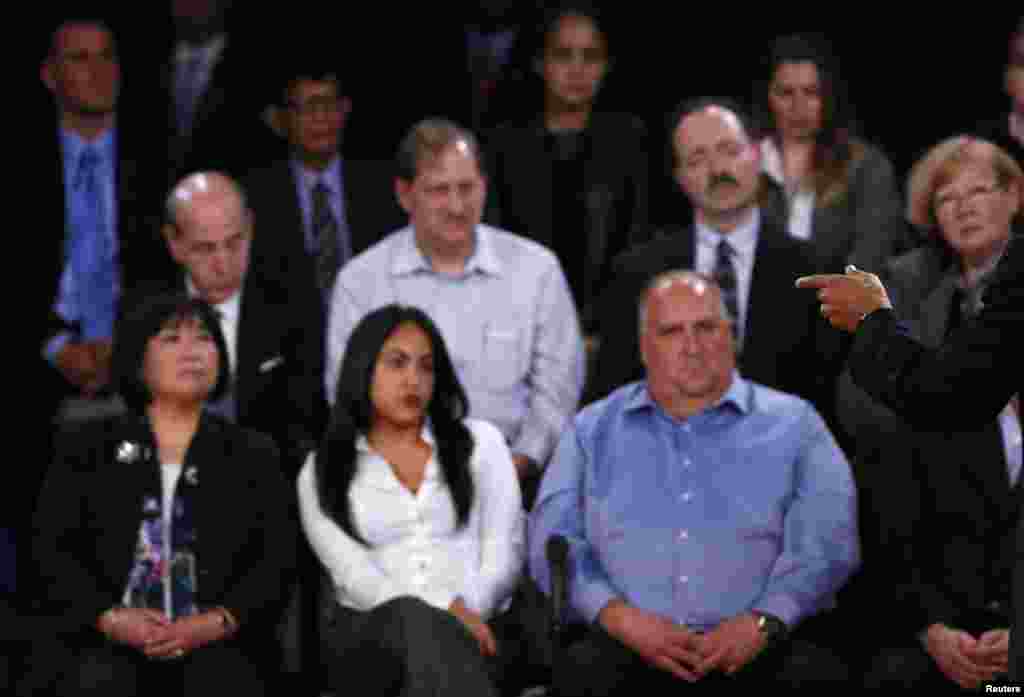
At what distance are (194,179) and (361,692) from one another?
1771mm

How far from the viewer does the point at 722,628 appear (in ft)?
13.7

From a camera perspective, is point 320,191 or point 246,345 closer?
point 246,345

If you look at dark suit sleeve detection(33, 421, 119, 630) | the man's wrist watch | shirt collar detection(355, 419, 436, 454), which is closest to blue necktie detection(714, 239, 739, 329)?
shirt collar detection(355, 419, 436, 454)

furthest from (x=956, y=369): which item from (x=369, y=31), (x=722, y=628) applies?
(x=369, y=31)

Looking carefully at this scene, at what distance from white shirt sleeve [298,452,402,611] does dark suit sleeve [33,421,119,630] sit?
44 centimetres

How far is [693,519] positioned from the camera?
14.1 ft

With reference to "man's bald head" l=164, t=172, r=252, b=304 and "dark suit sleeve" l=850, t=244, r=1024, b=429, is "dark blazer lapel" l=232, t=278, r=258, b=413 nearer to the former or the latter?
"man's bald head" l=164, t=172, r=252, b=304

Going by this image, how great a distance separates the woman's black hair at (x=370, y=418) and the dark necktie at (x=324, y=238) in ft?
3.38

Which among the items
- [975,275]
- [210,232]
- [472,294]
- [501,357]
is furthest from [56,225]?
[975,275]

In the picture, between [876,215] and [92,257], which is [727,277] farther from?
[92,257]

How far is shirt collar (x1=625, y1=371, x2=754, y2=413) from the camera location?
4406 millimetres

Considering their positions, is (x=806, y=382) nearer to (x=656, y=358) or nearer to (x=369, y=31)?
(x=656, y=358)

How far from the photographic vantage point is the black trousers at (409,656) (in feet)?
13.3

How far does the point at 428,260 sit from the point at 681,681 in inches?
59.6
